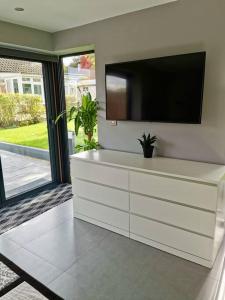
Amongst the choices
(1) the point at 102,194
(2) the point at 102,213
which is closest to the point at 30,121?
(1) the point at 102,194

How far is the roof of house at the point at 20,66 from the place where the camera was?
3.20m

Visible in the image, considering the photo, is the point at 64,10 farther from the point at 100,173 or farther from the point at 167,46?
the point at 100,173

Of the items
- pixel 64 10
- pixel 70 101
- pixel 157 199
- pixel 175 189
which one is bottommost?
pixel 157 199

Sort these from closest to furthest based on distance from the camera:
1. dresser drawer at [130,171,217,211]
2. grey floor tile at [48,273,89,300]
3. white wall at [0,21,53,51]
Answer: grey floor tile at [48,273,89,300], dresser drawer at [130,171,217,211], white wall at [0,21,53,51]

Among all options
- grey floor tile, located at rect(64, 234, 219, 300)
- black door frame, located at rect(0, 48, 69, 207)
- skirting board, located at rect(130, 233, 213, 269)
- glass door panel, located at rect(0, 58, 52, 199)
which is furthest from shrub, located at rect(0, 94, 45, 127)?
skirting board, located at rect(130, 233, 213, 269)

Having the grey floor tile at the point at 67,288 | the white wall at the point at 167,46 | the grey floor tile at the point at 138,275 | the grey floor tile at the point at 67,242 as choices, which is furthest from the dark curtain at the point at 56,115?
the grey floor tile at the point at 67,288

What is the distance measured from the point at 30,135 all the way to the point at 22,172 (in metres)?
0.62

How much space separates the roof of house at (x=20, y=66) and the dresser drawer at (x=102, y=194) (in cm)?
186

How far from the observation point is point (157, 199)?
88.9 inches

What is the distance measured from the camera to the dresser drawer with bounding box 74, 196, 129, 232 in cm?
255

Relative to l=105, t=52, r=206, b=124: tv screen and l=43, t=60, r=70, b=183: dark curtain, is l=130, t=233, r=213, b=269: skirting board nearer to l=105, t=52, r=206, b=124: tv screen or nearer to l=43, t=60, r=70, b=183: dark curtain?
l=105, t=52, r=206, b=124: tv screen

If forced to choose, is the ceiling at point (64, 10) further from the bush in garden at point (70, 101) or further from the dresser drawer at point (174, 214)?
the dresser drawer at point (174, 214)

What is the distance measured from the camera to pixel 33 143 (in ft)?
12.5

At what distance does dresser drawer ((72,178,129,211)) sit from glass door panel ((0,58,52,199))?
4.05ft
